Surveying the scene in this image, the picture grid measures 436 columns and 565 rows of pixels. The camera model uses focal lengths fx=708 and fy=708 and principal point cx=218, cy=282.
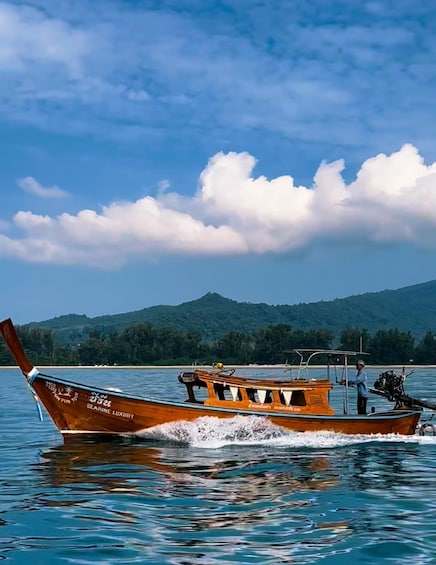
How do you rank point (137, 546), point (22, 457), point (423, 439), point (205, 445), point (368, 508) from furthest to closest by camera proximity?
point (423, 439) < point (205, 445) < point (22, 457) < point (368, 508) < point (137, 546)

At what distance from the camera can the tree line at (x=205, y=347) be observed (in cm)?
17862

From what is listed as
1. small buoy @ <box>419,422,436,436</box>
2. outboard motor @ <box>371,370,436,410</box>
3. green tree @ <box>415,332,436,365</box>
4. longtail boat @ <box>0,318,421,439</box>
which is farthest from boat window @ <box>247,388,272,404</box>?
green tree @ <box>415,332,436,365</box>

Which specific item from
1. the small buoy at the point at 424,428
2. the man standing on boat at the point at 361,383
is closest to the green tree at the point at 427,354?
the small buoy at the point at 424,428

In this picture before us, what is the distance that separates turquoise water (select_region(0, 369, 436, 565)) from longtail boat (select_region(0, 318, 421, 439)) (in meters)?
0.43

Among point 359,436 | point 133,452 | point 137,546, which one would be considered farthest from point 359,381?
point 137,546

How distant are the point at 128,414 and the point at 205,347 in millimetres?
167557

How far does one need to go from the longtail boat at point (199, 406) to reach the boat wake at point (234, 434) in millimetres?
207

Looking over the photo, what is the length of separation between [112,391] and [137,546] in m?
13.9

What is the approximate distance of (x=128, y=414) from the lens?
26062mm

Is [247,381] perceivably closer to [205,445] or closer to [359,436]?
[205,445]

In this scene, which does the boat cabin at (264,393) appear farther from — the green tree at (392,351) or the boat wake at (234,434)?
the green tree at (392,351)

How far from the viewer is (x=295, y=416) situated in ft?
84.8

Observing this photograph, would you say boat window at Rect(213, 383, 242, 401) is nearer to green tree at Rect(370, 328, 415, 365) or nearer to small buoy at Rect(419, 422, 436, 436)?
small buoy at Rect(419, 422, 436, 436)

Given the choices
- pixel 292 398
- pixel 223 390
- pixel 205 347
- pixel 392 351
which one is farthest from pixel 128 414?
pixel 205 347
